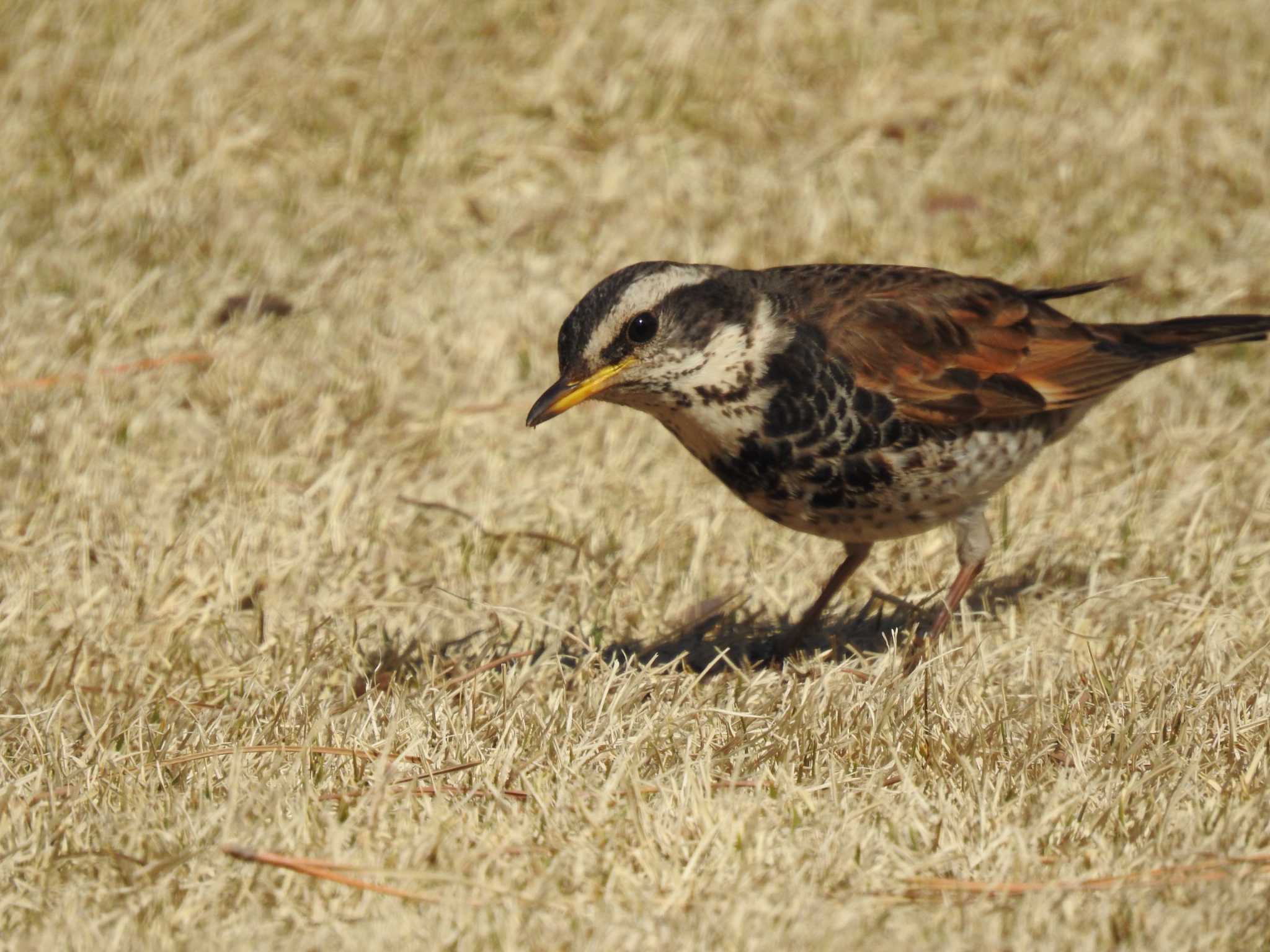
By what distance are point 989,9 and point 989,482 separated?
5.14 m

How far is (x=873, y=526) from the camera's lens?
5230 mm

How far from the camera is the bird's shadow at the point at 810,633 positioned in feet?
18.3

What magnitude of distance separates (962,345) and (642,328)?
3.89 ft

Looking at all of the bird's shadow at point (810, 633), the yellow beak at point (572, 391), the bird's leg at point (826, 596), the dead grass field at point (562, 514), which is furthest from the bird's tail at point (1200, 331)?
the yellow beak at point (572, 391)

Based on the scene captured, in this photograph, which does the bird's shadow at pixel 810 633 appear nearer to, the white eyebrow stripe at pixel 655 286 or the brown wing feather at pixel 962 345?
the brown wing feather at pixel 962 345

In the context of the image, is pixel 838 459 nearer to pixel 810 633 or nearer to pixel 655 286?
pixel 655 286

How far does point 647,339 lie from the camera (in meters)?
4.91

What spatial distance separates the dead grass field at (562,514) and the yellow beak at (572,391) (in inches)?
31.5

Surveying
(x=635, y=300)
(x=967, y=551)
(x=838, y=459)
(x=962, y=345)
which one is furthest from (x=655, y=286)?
(x=967, y=551)

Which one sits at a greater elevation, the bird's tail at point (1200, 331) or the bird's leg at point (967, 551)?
the bird's tail at point (1200, 331)

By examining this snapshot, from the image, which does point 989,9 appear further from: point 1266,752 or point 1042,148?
point 1266,752

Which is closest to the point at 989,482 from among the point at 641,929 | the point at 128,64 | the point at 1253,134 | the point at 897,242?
the point at 641,929

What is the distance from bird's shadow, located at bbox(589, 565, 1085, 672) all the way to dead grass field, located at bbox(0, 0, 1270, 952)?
29 millimetres

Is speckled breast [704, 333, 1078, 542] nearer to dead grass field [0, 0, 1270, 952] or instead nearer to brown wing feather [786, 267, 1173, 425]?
brown wing feather [786, 267, 1173, 425]
